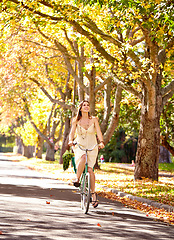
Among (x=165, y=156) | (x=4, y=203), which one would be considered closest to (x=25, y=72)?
(x=4, y=203)

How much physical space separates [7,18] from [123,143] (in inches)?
1447

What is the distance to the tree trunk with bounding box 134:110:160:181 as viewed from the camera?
16250 mm

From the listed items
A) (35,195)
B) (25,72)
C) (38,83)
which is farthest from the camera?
(38,83)

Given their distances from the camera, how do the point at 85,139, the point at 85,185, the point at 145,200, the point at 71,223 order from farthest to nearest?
the point at 145,200 → the point at 85,139 → the point at 85,185 → the point at 71,223

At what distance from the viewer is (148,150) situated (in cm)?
1625

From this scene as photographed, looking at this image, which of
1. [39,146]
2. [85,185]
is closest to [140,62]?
[85,185]

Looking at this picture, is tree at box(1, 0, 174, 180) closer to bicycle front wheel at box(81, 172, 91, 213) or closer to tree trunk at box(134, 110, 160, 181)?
tree trunk at box(134, 110, 160, 181)

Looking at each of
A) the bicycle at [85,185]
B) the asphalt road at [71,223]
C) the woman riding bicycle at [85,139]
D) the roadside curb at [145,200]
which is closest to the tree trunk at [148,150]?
the roadside curb at [145,200]

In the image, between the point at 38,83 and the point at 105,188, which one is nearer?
the point at 105,188

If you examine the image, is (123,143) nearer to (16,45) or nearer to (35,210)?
(16,45)

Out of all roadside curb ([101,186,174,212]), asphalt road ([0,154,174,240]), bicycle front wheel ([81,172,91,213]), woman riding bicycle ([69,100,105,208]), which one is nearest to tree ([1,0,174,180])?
roadside curb ([101,186,174,212])

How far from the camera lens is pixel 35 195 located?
36.8ft

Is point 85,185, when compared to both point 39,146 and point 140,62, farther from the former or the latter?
point 39,146

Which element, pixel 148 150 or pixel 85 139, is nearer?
pixel 85 139
